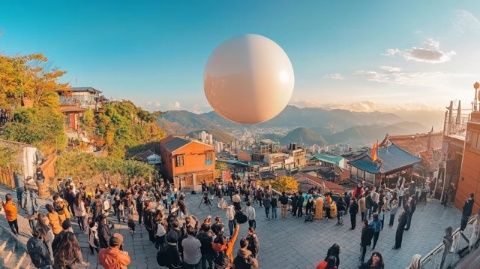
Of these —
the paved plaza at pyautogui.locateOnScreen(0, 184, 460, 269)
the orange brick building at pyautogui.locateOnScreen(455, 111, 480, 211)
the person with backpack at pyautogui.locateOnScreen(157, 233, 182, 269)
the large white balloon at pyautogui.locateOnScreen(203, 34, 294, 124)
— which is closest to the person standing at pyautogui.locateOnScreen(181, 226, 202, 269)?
the person with backpack at pyautogui.locateOnScreen(157, 233, 182, 269)

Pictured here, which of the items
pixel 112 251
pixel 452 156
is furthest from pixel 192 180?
pixel 112 251

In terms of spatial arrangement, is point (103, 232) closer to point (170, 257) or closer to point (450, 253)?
point (170, 257)

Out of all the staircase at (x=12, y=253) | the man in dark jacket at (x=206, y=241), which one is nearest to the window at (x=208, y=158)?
the staircase at (x=12, y=253)

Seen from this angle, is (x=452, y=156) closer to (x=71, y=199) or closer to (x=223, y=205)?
(x=223, y=205)

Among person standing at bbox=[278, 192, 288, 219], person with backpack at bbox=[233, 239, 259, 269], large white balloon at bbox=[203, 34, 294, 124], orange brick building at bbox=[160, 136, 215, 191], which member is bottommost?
orange brick building at bbox=[160, 136, 215, 191]

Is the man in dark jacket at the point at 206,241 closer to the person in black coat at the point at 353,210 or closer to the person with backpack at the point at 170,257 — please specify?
the person with backpack at the point at 170,257

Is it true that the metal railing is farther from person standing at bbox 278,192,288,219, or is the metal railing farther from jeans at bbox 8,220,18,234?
jeans at bbox 8,220,18,234
